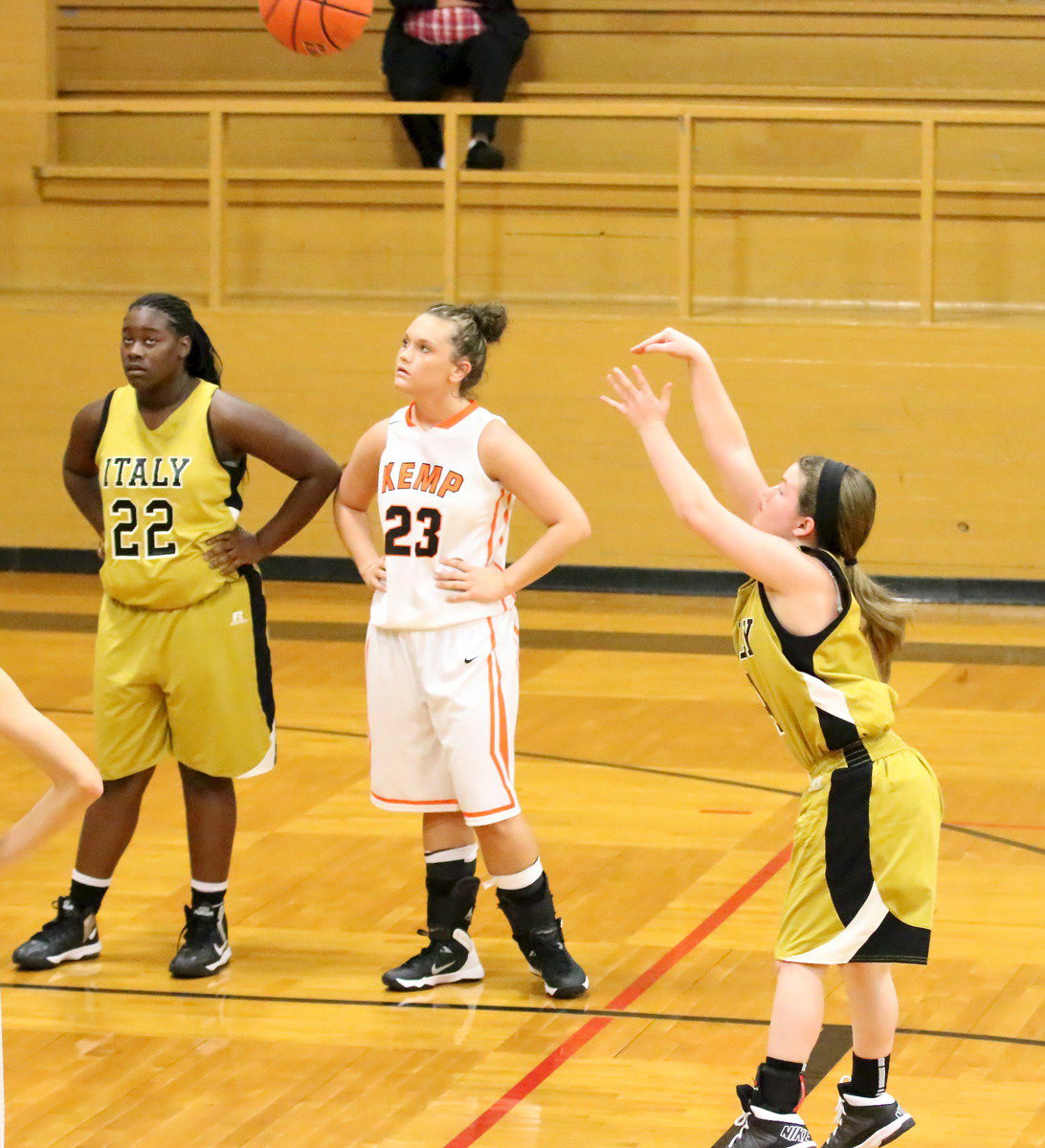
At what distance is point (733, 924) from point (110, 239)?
25.4 ft

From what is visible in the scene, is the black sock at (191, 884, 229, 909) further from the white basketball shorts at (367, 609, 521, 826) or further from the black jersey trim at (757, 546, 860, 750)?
the black jersey trim at (757, 546, 860, 750)

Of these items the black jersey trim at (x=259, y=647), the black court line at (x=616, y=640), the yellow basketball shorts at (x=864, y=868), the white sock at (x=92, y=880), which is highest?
the black jersey trim at (x=259, y=647)

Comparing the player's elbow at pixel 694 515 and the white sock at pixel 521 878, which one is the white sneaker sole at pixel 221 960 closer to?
the white sock at pixel 521 878

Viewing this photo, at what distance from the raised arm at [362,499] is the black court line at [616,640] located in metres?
4.41

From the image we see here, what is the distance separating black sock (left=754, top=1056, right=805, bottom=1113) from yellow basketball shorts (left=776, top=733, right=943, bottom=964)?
195 millimetres

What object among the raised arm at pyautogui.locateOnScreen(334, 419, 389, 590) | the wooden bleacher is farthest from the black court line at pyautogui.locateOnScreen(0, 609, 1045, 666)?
the raised arm at pyautogui.locateOnScreen(334, 419, 389, 590)

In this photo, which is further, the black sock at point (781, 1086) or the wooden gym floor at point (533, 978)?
the wooden gym floor at point (533, 978)

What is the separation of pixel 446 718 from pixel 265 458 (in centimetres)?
84

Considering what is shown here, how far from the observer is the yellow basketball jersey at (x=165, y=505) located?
192 inches

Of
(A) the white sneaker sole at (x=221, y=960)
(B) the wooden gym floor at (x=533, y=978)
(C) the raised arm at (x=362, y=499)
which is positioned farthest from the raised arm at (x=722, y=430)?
(A) the white sneaker sole at (x=221, y=960)

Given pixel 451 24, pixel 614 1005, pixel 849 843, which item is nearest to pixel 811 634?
pixel 849 843

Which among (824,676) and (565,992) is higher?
(824,676)

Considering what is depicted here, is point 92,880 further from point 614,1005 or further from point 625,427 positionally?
point 625,427

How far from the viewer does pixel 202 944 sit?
4934 millimetres
